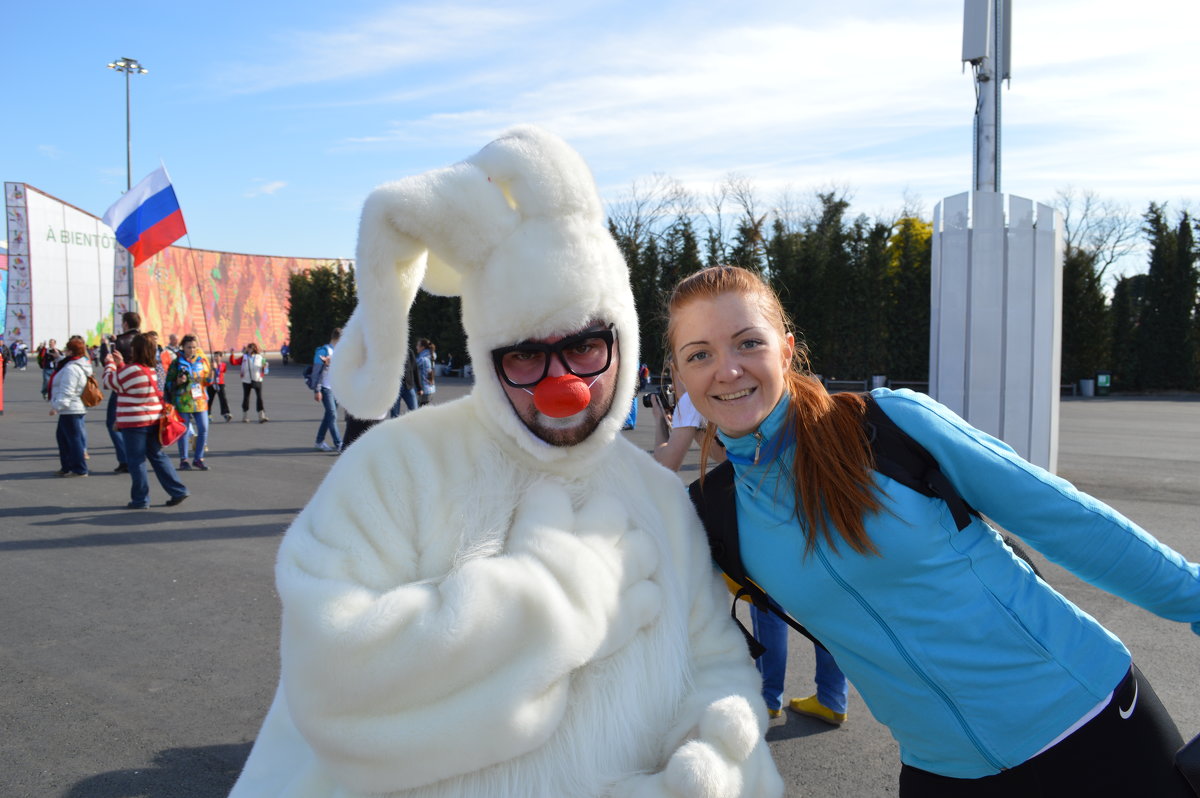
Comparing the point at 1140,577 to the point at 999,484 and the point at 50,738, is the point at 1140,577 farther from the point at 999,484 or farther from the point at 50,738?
the point at 50,738

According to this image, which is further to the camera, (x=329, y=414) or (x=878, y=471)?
(x=329, y=414)

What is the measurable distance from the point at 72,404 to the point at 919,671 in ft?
36.8

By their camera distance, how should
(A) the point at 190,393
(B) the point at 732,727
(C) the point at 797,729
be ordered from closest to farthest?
1. (B) the point at 732,727
2. (C) the point at 797,729
3. (A) the point at 190,393

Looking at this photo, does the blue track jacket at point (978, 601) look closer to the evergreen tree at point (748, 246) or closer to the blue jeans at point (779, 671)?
the blue jeans at point (779, 671)

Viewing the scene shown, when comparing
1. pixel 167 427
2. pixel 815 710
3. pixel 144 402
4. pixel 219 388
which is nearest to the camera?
pixel 815 710

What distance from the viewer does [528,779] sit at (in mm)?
1702

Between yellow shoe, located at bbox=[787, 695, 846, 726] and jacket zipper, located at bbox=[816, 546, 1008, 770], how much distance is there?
2.30m

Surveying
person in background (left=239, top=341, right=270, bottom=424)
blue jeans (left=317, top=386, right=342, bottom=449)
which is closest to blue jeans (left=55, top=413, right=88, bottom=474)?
blue jeans (left=317, top=386, right=342, bottom=449)

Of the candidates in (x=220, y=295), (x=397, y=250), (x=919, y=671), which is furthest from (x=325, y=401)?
(x=220, y=295)

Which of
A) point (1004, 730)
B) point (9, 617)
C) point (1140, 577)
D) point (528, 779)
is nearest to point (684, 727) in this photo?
point (528, 779)

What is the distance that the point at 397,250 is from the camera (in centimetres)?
185

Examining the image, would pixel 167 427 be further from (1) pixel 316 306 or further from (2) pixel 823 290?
(1) pixel 316 306

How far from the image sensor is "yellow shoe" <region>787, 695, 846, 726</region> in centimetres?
396

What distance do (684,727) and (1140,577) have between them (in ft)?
3.31
